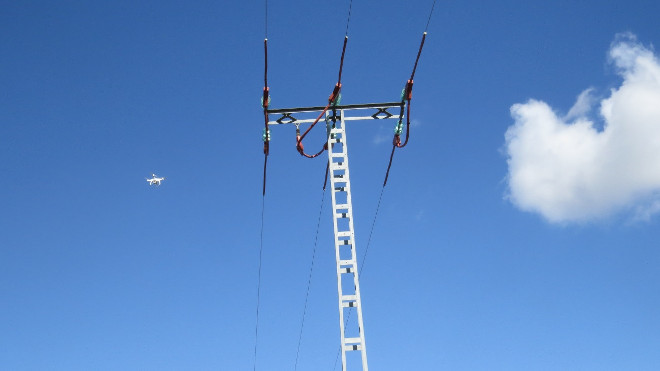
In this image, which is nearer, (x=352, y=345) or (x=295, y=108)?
(x=352, y=345)

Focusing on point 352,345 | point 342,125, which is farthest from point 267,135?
point 352,345

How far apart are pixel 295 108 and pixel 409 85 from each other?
381 cm

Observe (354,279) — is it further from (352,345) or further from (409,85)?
(409,85)

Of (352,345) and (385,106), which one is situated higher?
(385,106)

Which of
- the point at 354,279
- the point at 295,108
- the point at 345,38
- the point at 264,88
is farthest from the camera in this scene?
the point at 295,108

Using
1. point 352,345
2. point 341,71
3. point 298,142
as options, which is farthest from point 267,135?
point 352,345

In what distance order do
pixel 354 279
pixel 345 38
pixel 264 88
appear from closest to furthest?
1. pixel 345 38
2. pixel 354 279
3. pixel 264 88

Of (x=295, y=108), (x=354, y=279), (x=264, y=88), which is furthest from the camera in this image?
(x=295, y=108)

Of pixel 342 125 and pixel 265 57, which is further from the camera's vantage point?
pixel 342 125

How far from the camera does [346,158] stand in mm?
16344

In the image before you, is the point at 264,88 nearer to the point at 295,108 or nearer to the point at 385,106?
the point at 295,108

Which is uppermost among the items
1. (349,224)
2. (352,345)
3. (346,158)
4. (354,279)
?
(346,158)

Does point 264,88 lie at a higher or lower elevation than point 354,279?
higher

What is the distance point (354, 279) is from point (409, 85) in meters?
6.27
